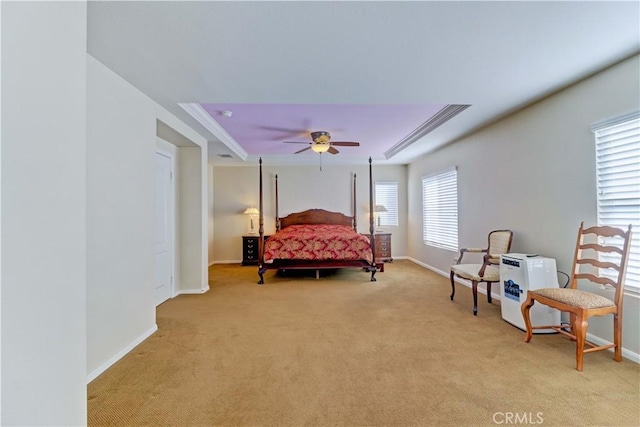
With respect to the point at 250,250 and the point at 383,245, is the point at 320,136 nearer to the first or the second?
the point at 383,245

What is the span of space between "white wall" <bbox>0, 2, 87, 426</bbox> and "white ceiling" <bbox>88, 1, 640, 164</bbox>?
904 millimetres

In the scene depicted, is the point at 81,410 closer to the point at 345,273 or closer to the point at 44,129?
the point at 44,129

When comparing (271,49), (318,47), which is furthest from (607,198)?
(271,49)

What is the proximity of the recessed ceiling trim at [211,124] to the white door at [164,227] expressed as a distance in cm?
72

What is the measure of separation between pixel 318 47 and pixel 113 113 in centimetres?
174

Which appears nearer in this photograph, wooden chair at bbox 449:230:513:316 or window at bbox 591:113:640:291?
window at bbox 591:113:640:291

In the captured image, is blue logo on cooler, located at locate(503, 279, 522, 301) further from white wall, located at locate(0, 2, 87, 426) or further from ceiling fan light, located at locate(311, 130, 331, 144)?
white wall, located at locate(0, 2, 87, 426)

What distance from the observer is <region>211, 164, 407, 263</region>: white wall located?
6.85m

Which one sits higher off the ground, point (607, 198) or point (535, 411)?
point (607, 198)

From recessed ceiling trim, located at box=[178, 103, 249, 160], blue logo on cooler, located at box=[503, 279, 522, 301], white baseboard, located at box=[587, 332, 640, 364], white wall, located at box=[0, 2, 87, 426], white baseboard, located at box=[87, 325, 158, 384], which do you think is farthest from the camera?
recessed ceiling trim, located at box=[178, 103, 249, 160]

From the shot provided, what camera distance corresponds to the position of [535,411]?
168 centimetres

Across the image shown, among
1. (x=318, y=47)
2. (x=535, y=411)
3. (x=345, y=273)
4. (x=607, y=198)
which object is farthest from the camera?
(x=345, y=273)

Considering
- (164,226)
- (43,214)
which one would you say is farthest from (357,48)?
(164,226)

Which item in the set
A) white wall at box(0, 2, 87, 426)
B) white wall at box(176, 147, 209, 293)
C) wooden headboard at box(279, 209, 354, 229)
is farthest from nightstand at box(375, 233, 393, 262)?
white wall at box(0, 2, 87, 426)
